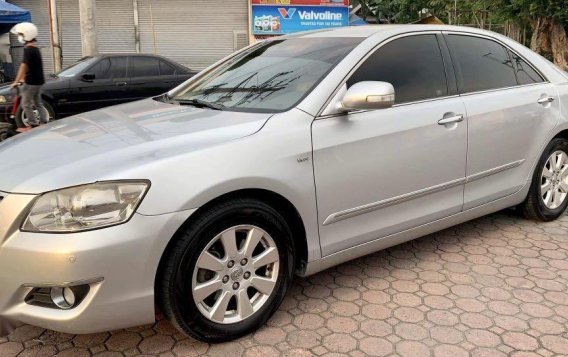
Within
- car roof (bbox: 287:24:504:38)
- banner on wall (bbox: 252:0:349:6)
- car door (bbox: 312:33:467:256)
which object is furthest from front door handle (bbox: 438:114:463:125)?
banner on wall (bbox: 252:0:349:6)

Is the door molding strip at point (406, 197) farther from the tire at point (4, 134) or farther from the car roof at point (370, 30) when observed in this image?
the tire at point (4, 134)

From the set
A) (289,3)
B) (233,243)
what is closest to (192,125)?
(233,243)

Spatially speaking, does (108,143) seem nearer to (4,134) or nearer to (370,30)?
(370,30)

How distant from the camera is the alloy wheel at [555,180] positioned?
4.20 metres

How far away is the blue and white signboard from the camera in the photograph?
18.3 meters

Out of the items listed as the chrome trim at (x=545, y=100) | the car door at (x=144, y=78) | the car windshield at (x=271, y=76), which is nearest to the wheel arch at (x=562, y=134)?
the chrome trim at (x=545, y=100)

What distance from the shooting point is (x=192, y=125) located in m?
2.71

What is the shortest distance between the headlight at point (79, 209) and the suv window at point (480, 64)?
7.96 ft

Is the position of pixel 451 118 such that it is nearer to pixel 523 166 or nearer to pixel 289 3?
pixel 523 166

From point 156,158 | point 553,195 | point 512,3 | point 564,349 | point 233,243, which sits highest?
point 512,3

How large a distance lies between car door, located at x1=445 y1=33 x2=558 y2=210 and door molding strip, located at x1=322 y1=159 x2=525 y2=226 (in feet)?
0.04

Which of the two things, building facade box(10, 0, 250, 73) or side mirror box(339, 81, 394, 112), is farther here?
building facade box(10, 0, 250, 73)

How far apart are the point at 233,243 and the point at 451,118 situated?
5.59 feet

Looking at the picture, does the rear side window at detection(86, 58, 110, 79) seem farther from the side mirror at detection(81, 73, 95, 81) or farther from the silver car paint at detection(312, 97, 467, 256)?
the silver car paint at detection(312, 97, 467, 256)
